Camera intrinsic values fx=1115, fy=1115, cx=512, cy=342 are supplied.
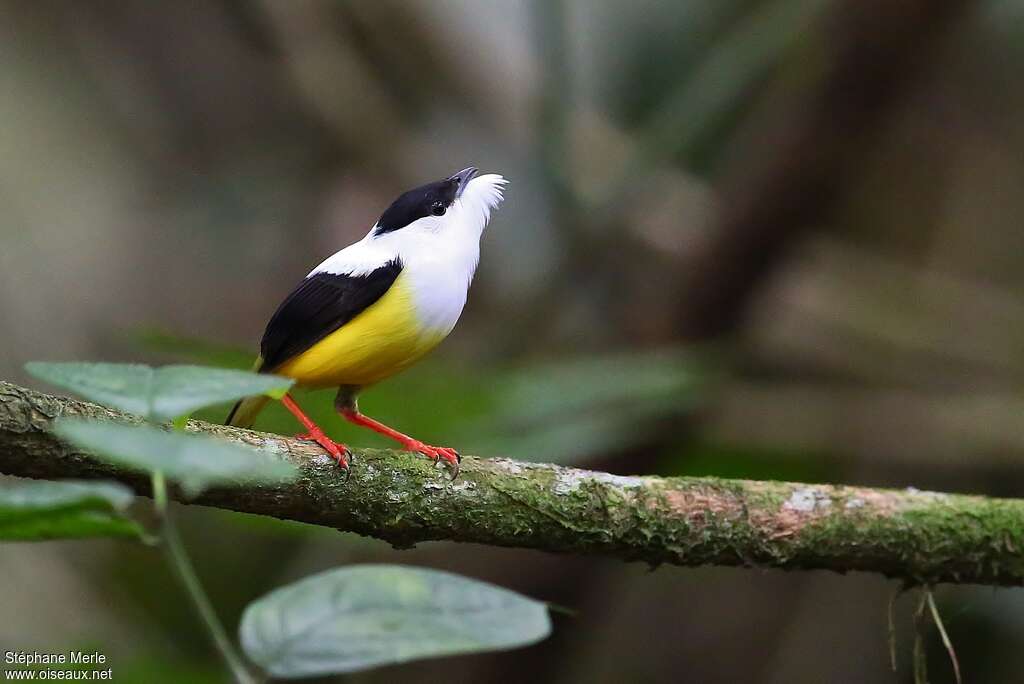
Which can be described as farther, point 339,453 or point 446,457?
point 446,457

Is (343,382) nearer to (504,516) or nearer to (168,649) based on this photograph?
(504,516)

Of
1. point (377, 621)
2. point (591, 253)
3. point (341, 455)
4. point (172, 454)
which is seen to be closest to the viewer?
point (172, 454)

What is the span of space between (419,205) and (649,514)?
1.23 metres

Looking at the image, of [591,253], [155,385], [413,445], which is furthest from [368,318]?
[591,253]

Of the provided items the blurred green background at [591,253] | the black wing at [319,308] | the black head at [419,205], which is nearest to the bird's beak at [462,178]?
the black head at [419,205]

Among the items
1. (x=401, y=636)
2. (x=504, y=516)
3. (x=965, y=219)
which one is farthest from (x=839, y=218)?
(x=401, y=636)

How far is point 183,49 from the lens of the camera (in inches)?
299

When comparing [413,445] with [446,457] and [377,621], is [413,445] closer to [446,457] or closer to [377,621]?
[446,457]

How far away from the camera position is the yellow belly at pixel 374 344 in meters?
2.92

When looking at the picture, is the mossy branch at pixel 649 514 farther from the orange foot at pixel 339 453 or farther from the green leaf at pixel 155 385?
the green leaf at pixel 155 385

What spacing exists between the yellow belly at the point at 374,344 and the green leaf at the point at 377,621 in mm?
1617

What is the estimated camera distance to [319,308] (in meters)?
3.00

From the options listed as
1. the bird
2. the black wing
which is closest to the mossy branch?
the bird

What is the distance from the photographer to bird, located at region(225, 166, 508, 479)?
115 inches
